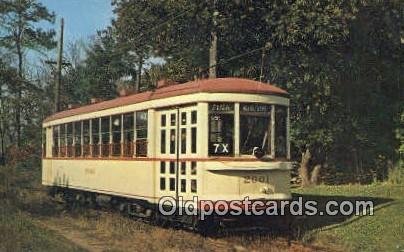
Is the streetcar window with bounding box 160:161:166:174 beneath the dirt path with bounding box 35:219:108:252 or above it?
above

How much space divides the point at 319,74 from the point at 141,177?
11649 mm

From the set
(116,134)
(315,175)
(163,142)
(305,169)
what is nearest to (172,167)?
(163,142)

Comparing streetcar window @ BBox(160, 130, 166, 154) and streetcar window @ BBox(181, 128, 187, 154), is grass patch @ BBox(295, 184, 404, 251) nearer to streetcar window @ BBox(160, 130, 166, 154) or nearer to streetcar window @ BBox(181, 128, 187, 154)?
streetcar window @ BBox(181, 128, 187, 154)

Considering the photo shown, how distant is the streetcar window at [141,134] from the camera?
51.2ft

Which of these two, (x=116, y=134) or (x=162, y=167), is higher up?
(x=116, y=134)

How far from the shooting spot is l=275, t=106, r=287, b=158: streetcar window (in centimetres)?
1421

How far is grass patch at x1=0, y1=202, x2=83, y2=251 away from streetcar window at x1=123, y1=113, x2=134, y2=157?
274cm

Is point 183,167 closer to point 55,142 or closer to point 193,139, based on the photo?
point 193,139

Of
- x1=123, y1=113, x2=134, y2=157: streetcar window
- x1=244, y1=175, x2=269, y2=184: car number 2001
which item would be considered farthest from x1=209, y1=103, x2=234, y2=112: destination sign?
x1=123, y1=113, x2=134, y2=157: streetcar window

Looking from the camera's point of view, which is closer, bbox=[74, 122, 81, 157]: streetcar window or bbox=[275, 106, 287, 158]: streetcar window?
bbox=[275, 106, 287, 158]: streetcar window

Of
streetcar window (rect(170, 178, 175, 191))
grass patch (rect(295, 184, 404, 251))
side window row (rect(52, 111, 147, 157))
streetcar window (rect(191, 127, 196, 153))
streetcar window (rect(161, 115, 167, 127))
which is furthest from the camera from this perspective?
side window row (rect(52, 111, 147, 157))

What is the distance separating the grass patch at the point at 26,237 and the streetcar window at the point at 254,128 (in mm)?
3966

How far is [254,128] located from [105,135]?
5460mm

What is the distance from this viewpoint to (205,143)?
44.8ft
